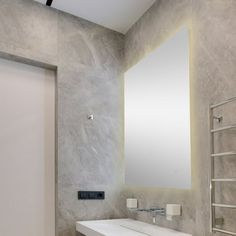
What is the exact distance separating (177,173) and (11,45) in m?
1.67

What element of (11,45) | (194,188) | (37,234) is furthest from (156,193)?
(11,45)

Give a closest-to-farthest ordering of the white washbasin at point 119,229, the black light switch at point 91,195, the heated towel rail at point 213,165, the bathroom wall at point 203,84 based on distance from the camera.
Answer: the heated towel rail at point 213,165, the bathroom wall at point 203,84, the white washbasin at point 119,229, the black light switch at point 91,195

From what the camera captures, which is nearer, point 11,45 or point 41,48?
point 11,45

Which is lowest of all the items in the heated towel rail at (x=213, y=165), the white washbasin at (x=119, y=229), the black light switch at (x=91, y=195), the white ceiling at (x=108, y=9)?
the white washbasin at (x=119, y=229)

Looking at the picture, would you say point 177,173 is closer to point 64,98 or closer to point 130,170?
point 130,170

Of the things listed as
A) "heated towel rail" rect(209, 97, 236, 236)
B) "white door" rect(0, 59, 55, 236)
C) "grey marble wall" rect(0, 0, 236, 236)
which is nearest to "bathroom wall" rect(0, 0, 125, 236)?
"grey marble wall" rect(0, 0, 236, 236)

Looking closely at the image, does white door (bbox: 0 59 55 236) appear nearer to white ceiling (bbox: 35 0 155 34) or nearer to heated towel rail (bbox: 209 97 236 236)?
white ceiling (bbox: 35 0 155 34)

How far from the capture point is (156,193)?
8.02 feet

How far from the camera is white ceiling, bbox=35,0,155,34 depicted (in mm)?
2656

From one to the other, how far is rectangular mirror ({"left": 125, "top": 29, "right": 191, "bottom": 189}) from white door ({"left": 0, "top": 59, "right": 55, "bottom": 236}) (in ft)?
2.43

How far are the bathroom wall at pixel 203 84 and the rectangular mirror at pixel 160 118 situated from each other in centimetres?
8

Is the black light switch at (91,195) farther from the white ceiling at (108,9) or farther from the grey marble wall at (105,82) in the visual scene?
the white ceiling at (108,9)

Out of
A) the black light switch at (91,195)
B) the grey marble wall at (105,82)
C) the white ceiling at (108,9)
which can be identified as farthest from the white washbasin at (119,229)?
the white ceiling at (108,9)

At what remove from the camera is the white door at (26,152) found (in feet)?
8.13
